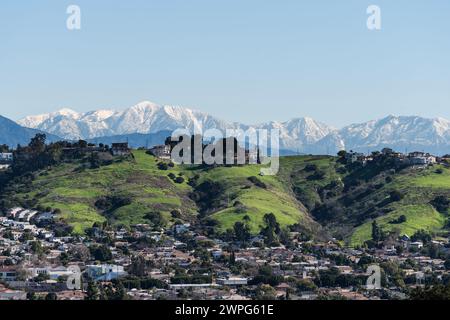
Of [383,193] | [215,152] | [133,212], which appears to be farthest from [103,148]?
[383,193]

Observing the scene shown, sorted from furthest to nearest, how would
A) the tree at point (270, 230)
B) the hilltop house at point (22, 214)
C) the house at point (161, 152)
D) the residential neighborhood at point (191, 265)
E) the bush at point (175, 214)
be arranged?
the house at point (161, 152), the bush at point (175, 214), the hilltop house at point (22, 214), the tree at point (270, 230), the residential neighborhood at point (191, 265)

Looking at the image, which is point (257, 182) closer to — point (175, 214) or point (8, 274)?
point (175, 214)

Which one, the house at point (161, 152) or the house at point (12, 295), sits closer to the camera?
the house at point (12, 295)

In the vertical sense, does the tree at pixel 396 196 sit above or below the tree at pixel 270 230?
above

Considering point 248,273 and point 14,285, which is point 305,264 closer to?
point 248,273

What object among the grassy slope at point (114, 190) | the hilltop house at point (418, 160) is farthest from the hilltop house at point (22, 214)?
the hilltop house at point (418, 160)

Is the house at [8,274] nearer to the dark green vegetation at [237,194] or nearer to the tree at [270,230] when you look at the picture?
the dark green vegetation at [237,194]

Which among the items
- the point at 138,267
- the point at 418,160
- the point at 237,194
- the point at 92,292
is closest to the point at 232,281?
the point at 138,267

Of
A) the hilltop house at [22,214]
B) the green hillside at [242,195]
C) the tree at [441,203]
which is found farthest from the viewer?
the tree at [441,203]
